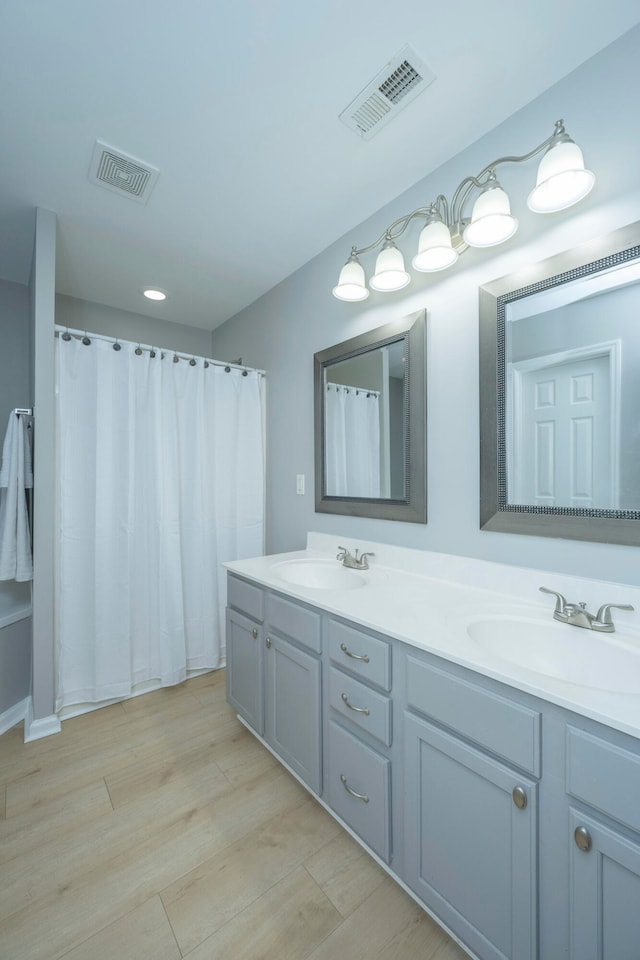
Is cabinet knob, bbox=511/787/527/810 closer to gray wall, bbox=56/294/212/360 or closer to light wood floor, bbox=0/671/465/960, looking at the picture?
light wood floor, bbox=0/671/465/960

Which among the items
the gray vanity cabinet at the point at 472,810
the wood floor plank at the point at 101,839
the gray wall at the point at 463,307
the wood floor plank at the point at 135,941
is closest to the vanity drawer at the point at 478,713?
the gray vanity cabinet at the point at 472,810

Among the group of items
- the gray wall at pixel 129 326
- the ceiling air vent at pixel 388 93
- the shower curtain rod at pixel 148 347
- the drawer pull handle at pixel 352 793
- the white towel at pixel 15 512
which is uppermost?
the ceiling air vent at pixel 388 93

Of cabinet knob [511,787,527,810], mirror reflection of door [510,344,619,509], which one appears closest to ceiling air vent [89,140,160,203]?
mirror reflection of door [510,344,619,509]

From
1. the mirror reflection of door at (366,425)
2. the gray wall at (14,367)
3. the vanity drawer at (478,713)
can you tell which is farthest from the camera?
the gray wall at (14,367)

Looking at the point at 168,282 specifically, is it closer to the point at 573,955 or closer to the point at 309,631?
the point at 309,631

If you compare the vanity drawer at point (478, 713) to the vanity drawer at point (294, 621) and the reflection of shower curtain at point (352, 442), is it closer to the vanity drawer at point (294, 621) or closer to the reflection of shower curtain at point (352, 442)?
the vanity drawer at point (294, 621)

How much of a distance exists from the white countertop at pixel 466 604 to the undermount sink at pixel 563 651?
20 millimetres

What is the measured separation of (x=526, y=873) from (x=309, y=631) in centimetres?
79

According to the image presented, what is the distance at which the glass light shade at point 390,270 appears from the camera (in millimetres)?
1601

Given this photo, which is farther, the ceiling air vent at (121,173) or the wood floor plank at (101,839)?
the ceiling air vent at (121,173)

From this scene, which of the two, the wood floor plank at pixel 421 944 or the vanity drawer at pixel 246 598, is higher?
the vanity drawer at pixel 246 598

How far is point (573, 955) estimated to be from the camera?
0.75 m

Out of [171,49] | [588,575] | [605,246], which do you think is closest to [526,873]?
[588,575]

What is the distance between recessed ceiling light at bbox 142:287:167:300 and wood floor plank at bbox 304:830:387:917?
Result: 3042 mm
